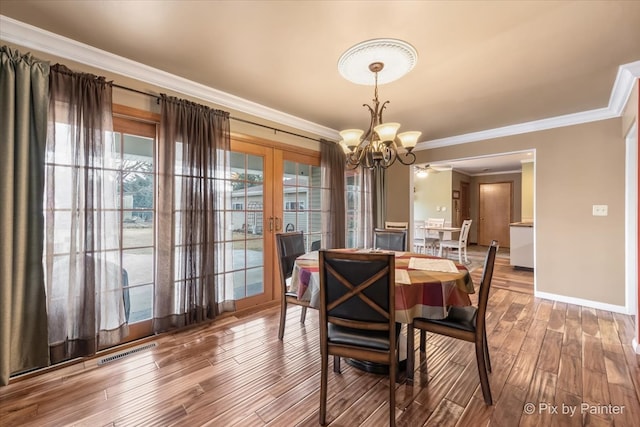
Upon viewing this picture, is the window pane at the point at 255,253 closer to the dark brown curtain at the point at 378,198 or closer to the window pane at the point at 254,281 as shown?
the window pane at the point at 254,281

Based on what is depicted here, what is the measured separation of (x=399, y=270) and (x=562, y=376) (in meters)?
1.41

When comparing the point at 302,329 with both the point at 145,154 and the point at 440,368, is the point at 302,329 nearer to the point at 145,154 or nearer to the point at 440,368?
the point at 440,368

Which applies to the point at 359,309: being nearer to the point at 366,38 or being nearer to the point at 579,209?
the point at 366,38

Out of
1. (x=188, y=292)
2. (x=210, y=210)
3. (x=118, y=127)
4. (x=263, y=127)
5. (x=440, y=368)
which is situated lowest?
(x=440, y=368)

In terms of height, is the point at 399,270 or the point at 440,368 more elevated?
the point at 399,270

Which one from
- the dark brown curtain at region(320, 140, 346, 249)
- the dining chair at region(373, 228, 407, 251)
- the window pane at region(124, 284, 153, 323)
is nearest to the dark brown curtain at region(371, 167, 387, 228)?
the dark brown curtain at region(320, 140, 346, 249)

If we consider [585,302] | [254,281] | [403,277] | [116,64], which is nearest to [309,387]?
[403,277]

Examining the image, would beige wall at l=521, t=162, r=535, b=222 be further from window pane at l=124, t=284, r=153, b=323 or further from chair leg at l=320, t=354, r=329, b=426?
window pane at l=124, t=284, r=153, b=323

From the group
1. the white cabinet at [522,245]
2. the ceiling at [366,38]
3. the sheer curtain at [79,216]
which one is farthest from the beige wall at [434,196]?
the sheer curtain at [79,216]

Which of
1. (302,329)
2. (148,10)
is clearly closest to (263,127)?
(148,10)

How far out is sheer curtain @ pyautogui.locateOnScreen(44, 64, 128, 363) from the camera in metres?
1.97

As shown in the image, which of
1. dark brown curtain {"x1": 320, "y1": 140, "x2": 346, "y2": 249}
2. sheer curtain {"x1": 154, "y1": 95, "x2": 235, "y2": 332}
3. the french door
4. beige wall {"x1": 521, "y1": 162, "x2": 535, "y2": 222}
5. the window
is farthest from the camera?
beige wall {"x1": 521, "y1": 162, "x2": 535, "y2": 222}

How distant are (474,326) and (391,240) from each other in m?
1.48

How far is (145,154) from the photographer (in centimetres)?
253
